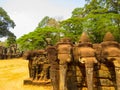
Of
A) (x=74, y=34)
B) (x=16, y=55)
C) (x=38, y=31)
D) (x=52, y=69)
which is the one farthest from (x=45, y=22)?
(x=52, y=69)

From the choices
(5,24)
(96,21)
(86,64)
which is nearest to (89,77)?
(86,64)

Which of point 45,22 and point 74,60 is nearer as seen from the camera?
point 74,60

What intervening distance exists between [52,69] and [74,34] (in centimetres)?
1532

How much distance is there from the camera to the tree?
38706mm

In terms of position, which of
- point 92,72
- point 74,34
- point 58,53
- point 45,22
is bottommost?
point 92,72

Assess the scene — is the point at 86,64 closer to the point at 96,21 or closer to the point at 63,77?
the point at 63,77

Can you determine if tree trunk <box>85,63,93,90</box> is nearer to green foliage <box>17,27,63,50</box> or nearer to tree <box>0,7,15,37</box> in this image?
green foliage <box>17,27,63,50</box>

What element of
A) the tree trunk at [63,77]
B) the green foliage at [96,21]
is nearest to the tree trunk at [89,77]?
the tree trunk at [63,77]

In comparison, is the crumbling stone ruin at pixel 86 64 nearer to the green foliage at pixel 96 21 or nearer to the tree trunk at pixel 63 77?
the tree trunk at pixel 63 77

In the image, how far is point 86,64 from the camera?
6.43m

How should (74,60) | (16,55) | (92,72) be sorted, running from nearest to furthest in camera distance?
(92,72) → (74,60) → (16,55)

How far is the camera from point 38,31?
24.1 meters

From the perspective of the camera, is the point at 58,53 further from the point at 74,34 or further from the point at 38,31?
the point at 38,31

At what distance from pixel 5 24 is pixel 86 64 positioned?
113 ft
